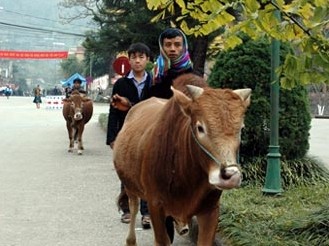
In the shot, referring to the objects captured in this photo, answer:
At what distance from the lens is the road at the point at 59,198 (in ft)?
23.4

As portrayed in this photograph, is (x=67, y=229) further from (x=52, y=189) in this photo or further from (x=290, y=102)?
(x=290, y=102)

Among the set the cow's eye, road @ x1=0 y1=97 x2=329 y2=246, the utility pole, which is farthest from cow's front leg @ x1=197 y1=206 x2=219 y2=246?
the utility pole

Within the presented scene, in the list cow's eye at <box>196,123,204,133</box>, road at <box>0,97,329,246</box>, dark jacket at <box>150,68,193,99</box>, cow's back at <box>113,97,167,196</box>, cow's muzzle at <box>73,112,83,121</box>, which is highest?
dark jacket at <box>150,68,193,99</box>

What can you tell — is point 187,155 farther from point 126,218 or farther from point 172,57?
point 126,218

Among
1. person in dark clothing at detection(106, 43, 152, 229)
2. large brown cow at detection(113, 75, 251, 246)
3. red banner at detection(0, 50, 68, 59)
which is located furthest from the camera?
red banner at detection(0, 50, 68, 59)

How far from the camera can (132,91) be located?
7301 mm

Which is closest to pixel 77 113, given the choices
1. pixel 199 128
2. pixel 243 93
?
pixel 243 93

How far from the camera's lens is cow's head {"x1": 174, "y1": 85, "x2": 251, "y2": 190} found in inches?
144

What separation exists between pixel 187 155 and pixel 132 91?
9.98ft

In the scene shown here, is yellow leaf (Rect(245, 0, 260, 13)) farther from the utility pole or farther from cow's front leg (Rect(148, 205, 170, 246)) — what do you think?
the utility pole

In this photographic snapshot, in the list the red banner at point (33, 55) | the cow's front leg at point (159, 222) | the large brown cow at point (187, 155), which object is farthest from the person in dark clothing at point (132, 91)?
the red banner at point (33, 55)

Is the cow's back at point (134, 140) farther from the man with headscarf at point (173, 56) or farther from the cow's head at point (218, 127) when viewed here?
the cow's head at point (218, 127)

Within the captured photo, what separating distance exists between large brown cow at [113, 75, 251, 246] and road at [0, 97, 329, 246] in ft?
5.70

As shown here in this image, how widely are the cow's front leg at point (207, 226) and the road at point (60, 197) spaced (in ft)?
6.78
